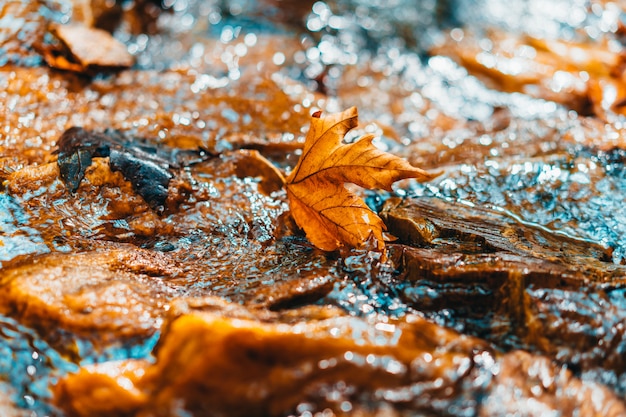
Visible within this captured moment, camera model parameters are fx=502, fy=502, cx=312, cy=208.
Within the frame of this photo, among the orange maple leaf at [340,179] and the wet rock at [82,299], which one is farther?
the orange maple leaf at [340,179]

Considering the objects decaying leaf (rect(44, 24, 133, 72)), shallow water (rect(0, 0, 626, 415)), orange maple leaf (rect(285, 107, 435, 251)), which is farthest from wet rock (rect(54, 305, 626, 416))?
decaying leaf (rect(44, 24, 133, 72))

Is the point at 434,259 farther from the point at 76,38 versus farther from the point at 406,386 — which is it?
the point at 76,38

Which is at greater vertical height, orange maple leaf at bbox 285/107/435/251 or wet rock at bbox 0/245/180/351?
orange maple leaf at bbox 285/107/435/251

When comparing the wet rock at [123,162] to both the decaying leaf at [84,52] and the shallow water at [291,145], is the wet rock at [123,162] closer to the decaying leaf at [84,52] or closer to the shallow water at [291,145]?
the shallow water at [291,145]

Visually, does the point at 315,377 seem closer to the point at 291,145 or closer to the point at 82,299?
the point at 82,299

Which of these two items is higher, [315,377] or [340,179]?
[340,179]

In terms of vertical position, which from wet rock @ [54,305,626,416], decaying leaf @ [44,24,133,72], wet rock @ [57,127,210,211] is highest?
decaying leaf @ [44,24,133,72]

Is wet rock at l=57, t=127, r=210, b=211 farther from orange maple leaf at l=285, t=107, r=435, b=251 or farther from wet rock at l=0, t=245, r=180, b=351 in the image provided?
orange maple leaf at l=285, t=107, r=435, b=251

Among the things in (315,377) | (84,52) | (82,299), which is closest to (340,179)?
(315,377)

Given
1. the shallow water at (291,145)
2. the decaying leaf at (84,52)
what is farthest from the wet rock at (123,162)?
the decaying leaf at (84,52)

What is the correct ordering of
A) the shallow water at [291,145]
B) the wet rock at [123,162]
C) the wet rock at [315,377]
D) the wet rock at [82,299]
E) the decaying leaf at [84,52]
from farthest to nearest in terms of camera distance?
the decaying leaf at [84,52]
the wet rock at [123,162]
the shallow water at [291,145]
the wet rock at [82,299]
the wet rock at [315,377]
